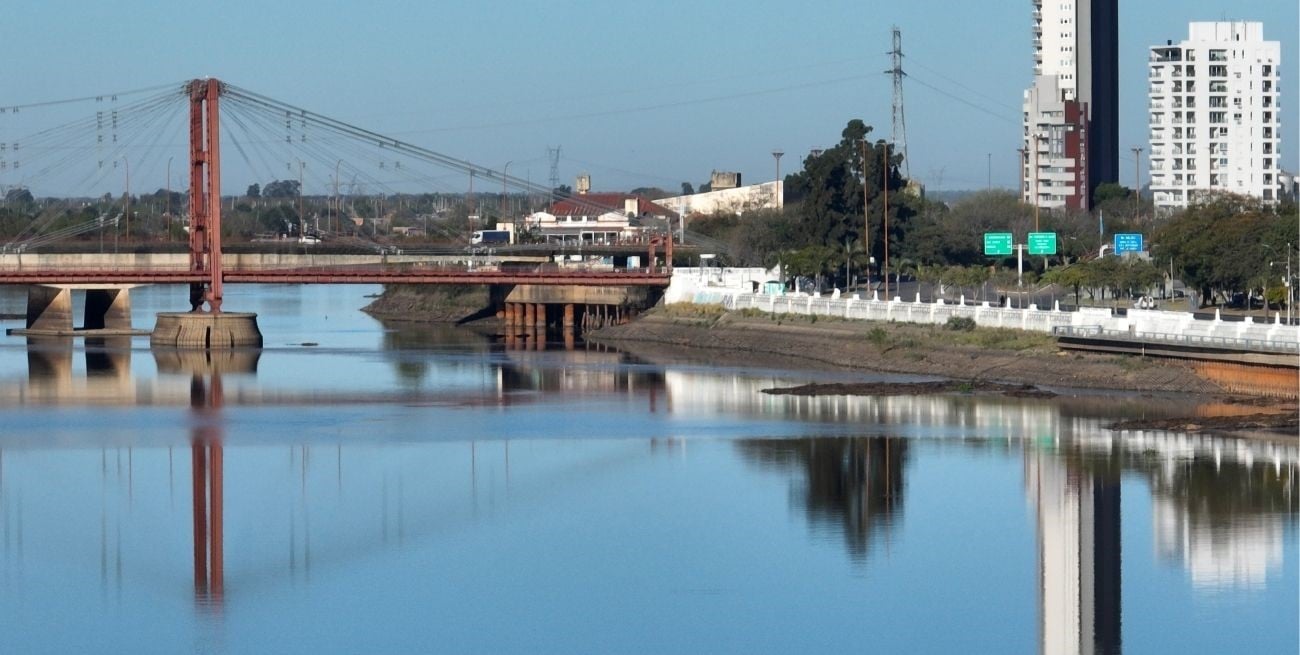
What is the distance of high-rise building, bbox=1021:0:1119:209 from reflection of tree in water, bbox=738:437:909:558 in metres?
90.4

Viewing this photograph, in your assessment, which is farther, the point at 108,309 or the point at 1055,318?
the point at 108,309

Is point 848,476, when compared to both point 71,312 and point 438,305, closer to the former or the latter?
point 71,312

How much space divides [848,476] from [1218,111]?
97433 mm

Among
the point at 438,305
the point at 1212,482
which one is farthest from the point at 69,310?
the point at 1212,482

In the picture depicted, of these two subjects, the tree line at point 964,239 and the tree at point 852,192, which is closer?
the tree line at point 964,239

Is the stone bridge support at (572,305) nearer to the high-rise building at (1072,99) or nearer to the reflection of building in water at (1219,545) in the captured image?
the high-rise building at (1072,99)

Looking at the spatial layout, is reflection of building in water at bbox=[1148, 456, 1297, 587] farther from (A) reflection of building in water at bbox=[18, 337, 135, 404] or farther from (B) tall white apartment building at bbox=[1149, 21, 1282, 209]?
(B) tall white apartment building at bbox=[1149, 21, 1282, 209]

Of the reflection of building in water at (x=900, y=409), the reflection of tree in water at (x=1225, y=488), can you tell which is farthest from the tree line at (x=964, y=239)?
the reflection of tree in water at (x=1225, y=488)

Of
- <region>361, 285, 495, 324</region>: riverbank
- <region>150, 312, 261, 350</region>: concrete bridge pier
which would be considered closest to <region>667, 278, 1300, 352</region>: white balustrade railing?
<region>150, 312, 261, 350</region>: concrete bridge pier

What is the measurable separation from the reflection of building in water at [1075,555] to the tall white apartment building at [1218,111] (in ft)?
305

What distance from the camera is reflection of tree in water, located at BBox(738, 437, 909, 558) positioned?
30.8 meters

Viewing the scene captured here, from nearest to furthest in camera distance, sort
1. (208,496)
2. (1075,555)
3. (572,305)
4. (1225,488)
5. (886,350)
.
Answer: (1075,555) → (1225,488) → (208,496) → (886,350) → (572,305)

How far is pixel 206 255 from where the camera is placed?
7450 cm

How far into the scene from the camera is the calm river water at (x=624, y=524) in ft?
79.3
